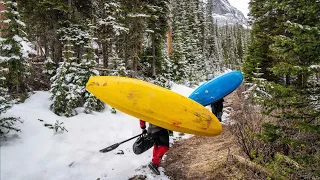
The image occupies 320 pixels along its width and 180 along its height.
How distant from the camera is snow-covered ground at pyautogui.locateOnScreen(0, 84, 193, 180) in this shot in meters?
4.42

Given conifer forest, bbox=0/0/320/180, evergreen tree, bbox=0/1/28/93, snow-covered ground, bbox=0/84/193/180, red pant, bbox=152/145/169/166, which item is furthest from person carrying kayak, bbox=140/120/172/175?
evergreen tree, bbox=0/1/28/93

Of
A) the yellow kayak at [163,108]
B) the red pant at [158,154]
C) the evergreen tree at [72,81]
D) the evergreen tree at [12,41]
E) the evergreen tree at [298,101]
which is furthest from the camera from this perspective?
the evergreen tree at [72,81]

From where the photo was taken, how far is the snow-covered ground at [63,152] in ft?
14.5

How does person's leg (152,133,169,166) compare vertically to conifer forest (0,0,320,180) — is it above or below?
below

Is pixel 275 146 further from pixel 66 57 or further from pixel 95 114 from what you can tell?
pixel 66 57

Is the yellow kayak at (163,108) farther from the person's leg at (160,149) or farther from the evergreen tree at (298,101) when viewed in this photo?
the evergreen tree at (298,101)

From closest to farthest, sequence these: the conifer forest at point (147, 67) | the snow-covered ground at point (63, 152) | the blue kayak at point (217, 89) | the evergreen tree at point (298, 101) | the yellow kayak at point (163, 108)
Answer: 1. the evergreen tree at point (298, 101)
2. the conifer forest at point (147, 67)
3. the snow-covered ground at point (63, 152)
4. the yellow kayak at point (163, 108)
5. the blue kayak at point (217, 89)

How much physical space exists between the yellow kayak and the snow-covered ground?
47.8 inches

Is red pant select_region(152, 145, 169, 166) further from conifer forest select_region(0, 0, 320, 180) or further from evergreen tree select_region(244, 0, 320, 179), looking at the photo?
evergreen tree select_region(244, 0, 320, 179)

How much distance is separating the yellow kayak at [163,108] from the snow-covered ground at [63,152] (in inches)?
47.8

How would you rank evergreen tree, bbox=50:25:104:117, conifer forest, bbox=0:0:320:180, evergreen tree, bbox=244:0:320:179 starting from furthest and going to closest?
1. evergreen tree, bbox=50:25:104:117
2. conifer forest, bbox=0:0:320:180
3. evergreen tree, bbox=244:0:320:179

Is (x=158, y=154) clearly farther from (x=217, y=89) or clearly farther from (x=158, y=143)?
(x=217, y=89)

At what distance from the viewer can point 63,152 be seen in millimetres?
5074

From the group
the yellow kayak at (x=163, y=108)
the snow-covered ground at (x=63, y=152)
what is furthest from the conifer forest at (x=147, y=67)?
the yellow kayak at (x=163, y=108)
